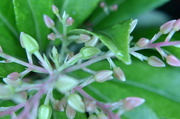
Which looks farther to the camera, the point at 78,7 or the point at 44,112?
the point at 78,7

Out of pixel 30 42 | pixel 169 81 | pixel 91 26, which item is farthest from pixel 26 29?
pixel 169 81

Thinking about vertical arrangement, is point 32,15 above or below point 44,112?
above

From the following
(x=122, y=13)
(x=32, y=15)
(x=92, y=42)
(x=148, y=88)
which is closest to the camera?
(x=92, y=42)

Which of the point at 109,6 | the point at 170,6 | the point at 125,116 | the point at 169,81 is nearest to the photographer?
the point at 125,116

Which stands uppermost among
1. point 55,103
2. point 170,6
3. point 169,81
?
point 55,103

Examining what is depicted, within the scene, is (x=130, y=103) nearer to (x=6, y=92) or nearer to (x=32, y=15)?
(x=6, y=92)

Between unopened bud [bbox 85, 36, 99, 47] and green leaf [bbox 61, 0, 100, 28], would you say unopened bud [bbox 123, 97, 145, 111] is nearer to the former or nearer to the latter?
unopened bud [bbox 85, 36, 99, 47]

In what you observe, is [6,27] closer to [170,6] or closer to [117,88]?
[117,88]

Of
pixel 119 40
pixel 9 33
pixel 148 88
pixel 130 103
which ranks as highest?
pixel 9 33

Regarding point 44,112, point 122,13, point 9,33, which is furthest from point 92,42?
point 122,13
